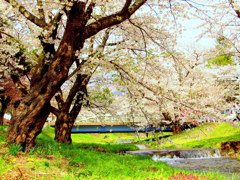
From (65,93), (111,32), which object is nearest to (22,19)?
(111,32)

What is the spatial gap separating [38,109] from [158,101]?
4178mm

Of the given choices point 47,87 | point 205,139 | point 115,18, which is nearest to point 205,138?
point 205,139

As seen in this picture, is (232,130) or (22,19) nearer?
(22,19)

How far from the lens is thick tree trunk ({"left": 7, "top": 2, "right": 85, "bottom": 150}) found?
6.45m

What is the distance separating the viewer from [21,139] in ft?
21.5

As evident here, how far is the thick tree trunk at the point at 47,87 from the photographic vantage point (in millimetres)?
6449

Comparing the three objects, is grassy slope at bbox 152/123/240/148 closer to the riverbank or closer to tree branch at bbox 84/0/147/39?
the riverbank

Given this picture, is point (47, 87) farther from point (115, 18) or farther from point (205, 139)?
point (205, 139)

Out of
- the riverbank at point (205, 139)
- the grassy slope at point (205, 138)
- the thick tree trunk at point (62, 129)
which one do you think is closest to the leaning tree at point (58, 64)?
the thick tree trunk at point (62, 129)

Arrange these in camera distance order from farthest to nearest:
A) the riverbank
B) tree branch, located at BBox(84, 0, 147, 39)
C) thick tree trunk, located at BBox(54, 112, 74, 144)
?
the riverbank, thick tree trunk, located at BBox(54, 112, 74, 144), tree branch, located at BBox(84, 0, 147, 39)

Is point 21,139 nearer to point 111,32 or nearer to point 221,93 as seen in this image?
point 111,32

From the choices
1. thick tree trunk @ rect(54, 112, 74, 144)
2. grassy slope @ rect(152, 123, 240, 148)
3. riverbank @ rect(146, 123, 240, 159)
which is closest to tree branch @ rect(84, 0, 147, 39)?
thick tree trunk @ rect(54, 112, 74, 144)

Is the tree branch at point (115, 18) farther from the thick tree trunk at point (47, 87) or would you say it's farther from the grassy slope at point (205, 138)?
the grassy slope at point (205, 138)

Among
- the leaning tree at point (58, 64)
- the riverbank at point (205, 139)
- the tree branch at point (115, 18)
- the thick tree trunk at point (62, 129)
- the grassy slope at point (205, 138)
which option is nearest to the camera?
the tree branch at point (115, 18)
